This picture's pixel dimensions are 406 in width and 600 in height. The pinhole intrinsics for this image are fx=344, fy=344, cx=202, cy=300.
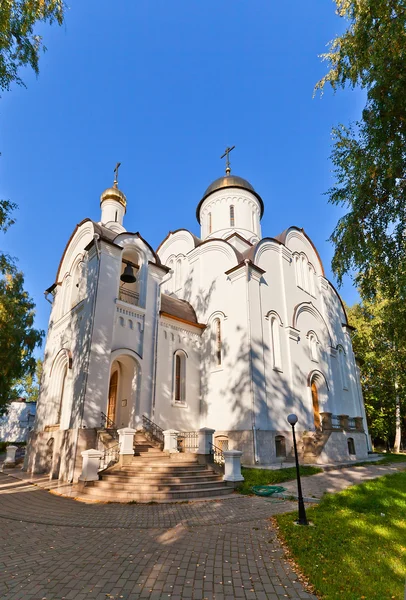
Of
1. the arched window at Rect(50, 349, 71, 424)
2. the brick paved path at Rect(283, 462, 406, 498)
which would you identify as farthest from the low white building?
the brick paved path at Rect(283, 462, 406, 498)

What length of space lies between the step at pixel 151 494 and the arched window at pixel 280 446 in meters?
5.49

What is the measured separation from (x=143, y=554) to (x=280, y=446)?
10553mm

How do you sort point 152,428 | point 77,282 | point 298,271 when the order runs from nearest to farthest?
point 152,428 < point 77,282 < point 298,271

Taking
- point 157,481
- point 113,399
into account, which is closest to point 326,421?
point 113,399

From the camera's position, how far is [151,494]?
26.7 ft

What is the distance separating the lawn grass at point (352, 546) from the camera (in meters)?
3.64

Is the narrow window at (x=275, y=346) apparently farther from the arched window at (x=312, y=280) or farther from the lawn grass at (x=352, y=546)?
the lawn grass at (x=352, y=546)

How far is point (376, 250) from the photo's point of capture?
8516 mm

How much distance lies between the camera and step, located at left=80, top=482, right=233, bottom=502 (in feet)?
26.4

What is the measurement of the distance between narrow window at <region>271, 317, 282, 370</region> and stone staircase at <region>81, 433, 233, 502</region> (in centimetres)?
628

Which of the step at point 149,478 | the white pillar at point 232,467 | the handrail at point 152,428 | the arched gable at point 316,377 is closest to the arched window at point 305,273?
the arched gable at point 316,377

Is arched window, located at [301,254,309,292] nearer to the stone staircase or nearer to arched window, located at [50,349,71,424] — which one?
the stone staircase

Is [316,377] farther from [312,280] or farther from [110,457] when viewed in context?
[110,457]

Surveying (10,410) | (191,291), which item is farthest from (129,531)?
(10,410)
